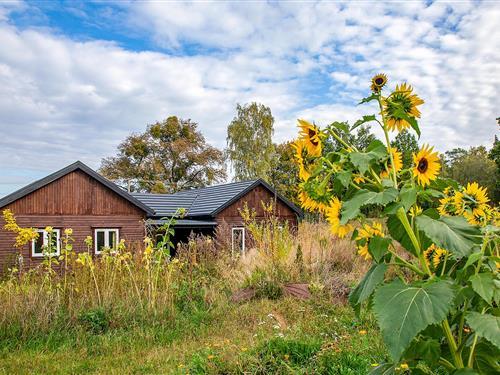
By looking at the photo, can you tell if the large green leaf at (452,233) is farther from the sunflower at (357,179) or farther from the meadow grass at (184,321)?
the meadow grass at (184,321)

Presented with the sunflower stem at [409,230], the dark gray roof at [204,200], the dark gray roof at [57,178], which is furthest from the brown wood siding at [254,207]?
the sunflower stem at [409,230]

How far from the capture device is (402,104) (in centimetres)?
183

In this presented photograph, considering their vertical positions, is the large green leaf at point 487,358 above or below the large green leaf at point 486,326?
below

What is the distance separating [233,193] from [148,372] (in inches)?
733

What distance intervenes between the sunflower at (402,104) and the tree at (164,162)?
122 feet

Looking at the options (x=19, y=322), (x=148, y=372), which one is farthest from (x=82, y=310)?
(x=148, y=372)

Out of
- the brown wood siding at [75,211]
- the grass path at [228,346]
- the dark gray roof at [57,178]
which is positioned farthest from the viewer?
the brown wood siding at [75,211]

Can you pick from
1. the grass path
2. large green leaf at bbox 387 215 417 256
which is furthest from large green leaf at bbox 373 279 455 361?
the grass path

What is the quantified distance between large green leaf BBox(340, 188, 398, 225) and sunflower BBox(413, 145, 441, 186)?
293mm

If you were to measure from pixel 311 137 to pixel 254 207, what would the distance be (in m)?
21.3

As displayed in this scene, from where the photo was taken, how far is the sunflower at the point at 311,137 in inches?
72.4

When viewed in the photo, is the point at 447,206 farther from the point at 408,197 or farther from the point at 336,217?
the point at 408,197

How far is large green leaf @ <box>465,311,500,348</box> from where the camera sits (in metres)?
1.39

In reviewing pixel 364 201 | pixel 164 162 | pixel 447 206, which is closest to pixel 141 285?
pixel 447 206
